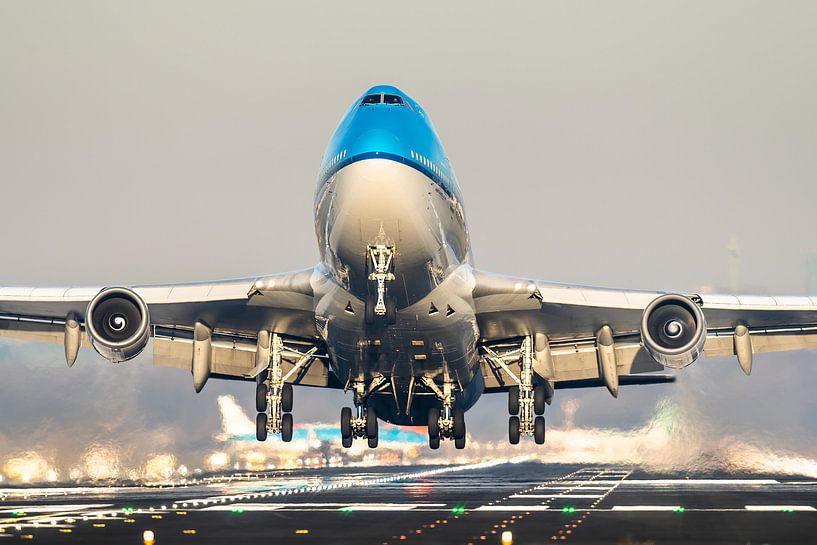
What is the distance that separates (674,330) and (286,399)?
1177 centimetres

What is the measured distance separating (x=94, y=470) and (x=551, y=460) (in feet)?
59.2

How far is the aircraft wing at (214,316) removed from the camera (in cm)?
2930

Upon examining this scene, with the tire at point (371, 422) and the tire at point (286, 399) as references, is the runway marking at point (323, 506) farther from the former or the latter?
the tire at point (286, 399)

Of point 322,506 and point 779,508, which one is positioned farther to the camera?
point 322,506

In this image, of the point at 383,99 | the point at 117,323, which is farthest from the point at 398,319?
the point at 117,323

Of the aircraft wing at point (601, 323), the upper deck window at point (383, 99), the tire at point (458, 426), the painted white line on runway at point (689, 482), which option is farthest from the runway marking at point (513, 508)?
the painted white line on runway at point (689, 482)

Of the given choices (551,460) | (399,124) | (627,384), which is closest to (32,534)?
(399,124)

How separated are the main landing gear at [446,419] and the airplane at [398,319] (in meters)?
0.06

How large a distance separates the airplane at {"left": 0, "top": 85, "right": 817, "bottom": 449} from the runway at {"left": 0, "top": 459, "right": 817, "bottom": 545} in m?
2.88

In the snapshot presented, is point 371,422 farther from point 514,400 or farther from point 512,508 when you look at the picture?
point 512,508

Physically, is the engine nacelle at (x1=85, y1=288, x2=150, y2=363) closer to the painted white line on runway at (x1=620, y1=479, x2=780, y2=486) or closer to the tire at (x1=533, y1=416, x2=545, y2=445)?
the tire at (x1=533, y1=416, x2=545, y2=445)

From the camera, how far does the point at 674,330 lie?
1113 inches

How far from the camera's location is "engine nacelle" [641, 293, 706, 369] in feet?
91.9

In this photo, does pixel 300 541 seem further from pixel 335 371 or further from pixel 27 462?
pixel 27 462
